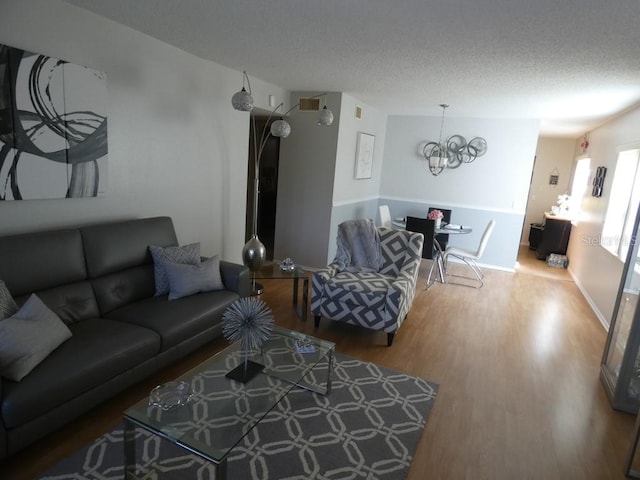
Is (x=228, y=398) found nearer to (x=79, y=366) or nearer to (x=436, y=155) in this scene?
(x=79, y=366)

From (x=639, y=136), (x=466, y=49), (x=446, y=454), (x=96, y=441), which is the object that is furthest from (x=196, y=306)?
(x=639, y=136)

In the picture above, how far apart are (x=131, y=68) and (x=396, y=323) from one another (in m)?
2.97

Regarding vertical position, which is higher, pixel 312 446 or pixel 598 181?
pixel 598 181

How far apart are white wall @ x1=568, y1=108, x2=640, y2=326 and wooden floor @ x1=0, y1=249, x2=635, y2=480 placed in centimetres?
29

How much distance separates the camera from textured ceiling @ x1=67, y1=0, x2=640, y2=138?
7.19 ft

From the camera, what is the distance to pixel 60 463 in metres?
1.87

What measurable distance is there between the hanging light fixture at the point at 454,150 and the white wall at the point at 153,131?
3204 mm

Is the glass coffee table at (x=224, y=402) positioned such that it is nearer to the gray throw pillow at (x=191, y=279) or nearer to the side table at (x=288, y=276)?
the gray throw pillow at (x=191, y=279)

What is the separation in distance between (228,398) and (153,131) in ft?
7.94

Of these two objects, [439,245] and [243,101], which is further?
[439,245]

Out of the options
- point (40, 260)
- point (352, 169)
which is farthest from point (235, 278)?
point (352, 169)

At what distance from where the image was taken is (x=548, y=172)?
8195mm

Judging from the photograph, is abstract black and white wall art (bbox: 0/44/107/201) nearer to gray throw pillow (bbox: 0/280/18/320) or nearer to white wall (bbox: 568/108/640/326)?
gray throw pillow (bbox: 0/280/18/320)

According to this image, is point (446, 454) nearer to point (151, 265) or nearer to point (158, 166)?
point (151, 265)
